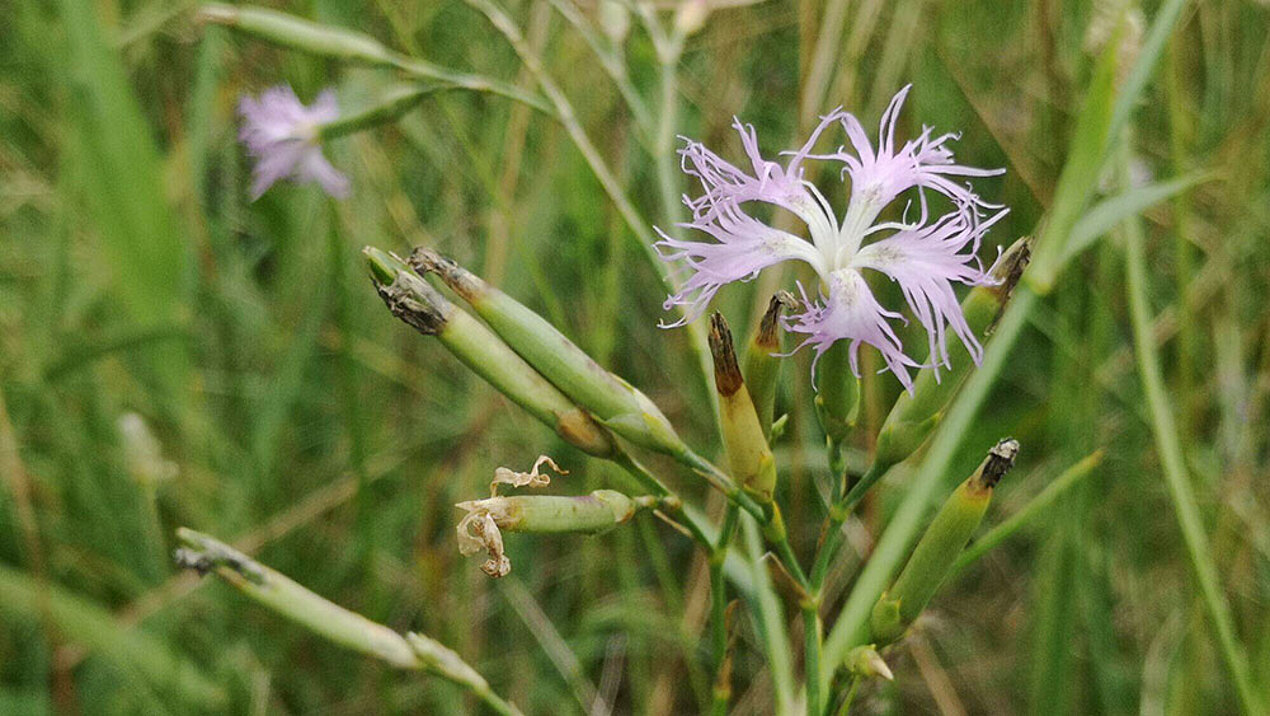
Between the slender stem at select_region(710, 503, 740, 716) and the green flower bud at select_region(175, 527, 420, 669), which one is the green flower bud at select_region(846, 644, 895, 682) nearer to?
the slender stem at select_region(710, 503, 740, 716)

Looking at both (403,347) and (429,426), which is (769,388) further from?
(403,347)

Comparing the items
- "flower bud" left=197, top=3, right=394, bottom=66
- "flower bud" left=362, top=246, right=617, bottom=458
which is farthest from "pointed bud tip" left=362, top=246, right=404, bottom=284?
"flower bud" left=197, top=3, right=394, bottom=66

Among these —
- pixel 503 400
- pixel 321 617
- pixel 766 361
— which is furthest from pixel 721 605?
pixel 503 400

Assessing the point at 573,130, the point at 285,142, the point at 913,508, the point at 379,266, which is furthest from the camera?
the point at 285,142

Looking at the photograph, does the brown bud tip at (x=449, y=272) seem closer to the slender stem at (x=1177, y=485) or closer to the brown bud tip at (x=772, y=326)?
the brown bud tip at (x=772, y=326)

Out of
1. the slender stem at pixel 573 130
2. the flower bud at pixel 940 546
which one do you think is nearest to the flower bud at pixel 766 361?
the flower bud at pixel 940 546

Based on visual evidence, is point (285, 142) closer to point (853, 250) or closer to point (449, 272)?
point (449, 272)
